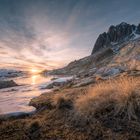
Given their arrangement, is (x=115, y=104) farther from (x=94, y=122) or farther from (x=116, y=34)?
(x=116, y=34)

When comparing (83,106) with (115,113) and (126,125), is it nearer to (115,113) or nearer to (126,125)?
(115,113)

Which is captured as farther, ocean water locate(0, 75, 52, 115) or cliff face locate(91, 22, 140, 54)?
cliff face locate(91, 22, 140, 54)

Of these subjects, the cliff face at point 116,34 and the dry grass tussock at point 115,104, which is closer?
the dry grass tussock at point 115,104

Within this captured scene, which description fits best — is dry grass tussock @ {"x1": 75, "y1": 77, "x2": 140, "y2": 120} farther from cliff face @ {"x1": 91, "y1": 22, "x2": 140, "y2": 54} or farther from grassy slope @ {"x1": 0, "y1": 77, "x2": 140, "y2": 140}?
cliff face @ {"x1": 91, "y1": 22, "x2": 140, "y2": 54}

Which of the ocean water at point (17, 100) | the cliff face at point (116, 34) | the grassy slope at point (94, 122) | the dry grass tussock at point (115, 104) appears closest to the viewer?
the grassy slope at point (94, 122)

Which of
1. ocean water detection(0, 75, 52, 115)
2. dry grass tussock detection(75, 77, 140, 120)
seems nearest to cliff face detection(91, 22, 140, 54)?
ocean water detection(0, 75, 52, 115)

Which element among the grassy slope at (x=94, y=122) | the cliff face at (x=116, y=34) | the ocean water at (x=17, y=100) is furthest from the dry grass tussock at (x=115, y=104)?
the cliff face at (x=116, y=34)

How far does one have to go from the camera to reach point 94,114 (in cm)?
605

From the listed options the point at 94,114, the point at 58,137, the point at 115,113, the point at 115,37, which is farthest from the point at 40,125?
the point at 115,37

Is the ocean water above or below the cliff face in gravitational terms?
below

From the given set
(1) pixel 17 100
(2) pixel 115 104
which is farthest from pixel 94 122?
(1) pixel 17 100

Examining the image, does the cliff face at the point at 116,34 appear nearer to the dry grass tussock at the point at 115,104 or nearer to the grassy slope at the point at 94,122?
the dry grass tussock at the point at 115,104

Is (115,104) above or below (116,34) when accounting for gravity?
below

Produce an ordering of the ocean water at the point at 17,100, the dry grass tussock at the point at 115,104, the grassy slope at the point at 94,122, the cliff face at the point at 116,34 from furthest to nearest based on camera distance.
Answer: the cliff face at the point at 116,34
the ocean water at the point at 17,100
the dry grass tussock at the point at 115,104
the grassy slope at the point at 94,122
